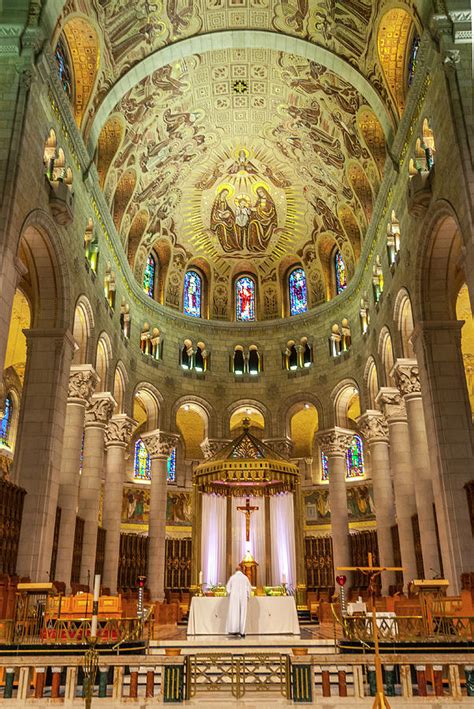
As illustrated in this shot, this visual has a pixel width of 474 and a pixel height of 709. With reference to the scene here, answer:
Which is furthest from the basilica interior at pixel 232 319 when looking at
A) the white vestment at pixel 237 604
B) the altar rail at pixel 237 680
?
the white vestment at pixel 237 604

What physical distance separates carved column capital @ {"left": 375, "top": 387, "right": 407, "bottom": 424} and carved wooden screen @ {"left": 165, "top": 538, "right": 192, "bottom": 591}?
13.0 meters

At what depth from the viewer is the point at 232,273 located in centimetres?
3212

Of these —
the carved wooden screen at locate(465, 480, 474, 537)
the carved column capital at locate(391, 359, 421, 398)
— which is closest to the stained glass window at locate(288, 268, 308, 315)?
the carved column capital at locate(391, 359, 421, 398)

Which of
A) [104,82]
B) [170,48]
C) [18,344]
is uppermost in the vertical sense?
[170,48]

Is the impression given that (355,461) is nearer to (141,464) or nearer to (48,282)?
(141,464)

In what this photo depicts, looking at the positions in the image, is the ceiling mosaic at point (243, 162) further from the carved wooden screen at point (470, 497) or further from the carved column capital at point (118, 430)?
the carved wooden screen at point (470, 497)

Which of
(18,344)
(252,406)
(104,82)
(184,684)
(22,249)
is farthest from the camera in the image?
(252,406)

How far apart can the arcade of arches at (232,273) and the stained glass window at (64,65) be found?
0.14 metres

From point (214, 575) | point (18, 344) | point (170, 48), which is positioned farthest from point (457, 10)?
point (18, 344)

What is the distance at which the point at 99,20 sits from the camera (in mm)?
19141

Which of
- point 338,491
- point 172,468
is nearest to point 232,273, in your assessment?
point 172,468

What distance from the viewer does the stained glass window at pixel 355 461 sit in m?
31.4

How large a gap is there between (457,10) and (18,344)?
62.9 feet

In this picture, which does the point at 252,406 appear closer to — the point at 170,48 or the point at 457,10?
the point at 170,48
